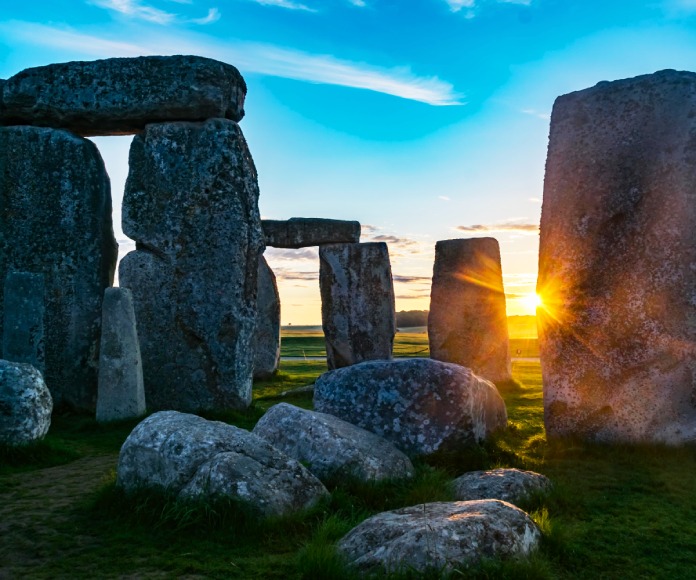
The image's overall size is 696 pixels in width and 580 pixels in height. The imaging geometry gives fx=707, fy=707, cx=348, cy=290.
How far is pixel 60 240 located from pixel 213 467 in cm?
694

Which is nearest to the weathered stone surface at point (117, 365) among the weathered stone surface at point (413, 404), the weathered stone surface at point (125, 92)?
the weathered stone surface at point (125, 92)

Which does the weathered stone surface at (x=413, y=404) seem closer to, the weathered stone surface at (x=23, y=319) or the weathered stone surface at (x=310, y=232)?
the weathered stone surface at (x=23, y=319)

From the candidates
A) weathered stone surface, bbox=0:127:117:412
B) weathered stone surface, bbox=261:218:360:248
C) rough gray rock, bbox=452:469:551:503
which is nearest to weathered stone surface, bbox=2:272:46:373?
weathered stone surface, bbox=0:127:117:412

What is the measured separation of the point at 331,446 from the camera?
18.2ft

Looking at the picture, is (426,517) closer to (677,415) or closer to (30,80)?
(677,415)

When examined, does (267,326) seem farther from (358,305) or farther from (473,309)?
(473,309)

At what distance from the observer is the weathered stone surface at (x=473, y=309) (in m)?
13.5

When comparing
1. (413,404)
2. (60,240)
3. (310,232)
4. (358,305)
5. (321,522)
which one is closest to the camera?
(321,522)

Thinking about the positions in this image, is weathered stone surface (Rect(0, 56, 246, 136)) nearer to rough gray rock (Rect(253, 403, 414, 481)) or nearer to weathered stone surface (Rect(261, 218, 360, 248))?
rough gray rock (Rect(253, 403, 414, 481))

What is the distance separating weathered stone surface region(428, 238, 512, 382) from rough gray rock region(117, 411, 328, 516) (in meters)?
8.70

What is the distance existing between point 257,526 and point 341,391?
2.41 m

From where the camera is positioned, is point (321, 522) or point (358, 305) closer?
point (321, 522)

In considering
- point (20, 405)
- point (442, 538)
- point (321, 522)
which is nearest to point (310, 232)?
point (20, 405)

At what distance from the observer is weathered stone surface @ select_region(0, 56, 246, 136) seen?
→ 33.6 ft
